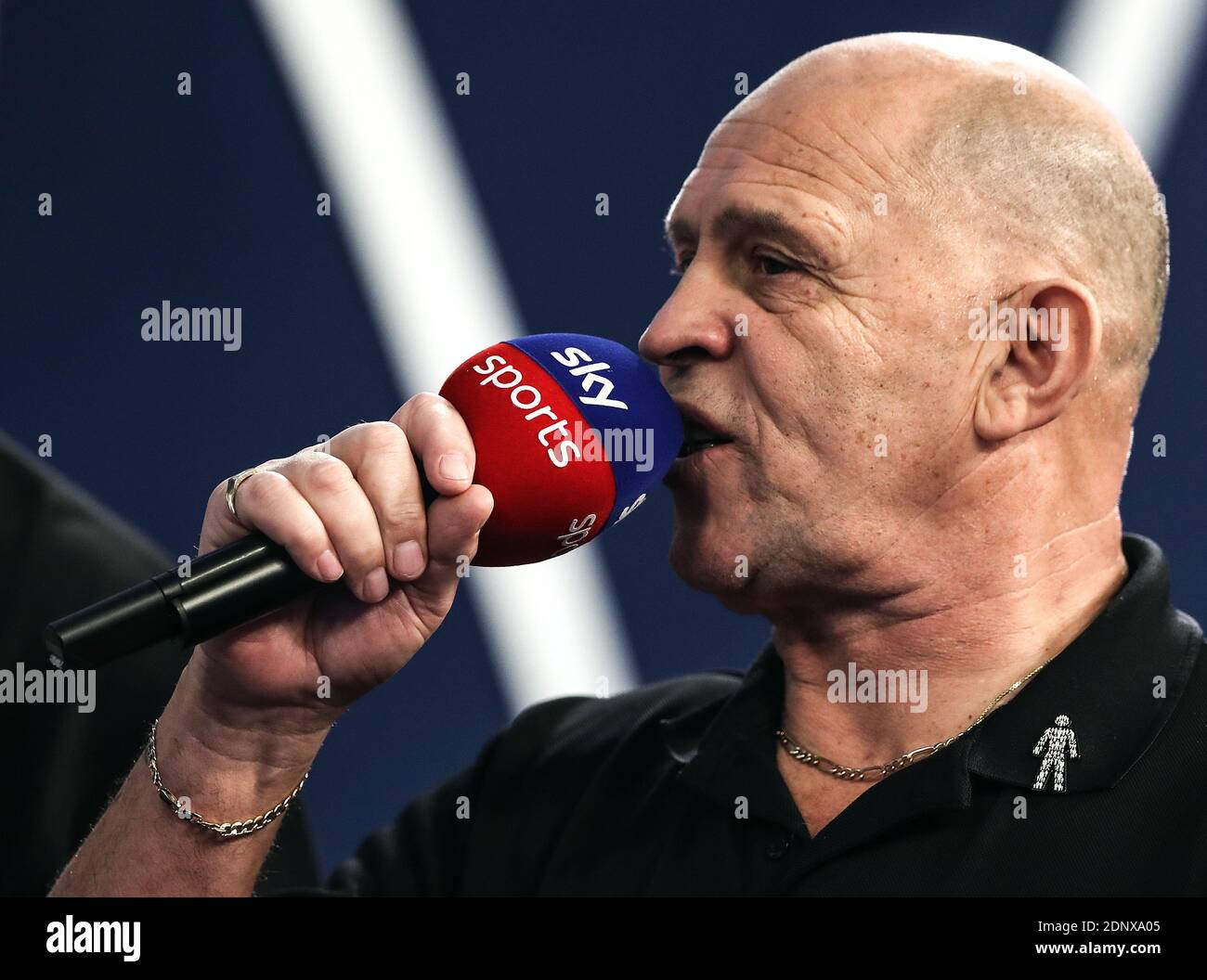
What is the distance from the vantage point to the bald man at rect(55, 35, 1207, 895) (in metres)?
1.39

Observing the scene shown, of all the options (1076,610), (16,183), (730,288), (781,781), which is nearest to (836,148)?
(730,288)

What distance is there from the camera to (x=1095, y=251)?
153 centimetres

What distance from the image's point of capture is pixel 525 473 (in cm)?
124

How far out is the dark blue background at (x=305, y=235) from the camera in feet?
8.63

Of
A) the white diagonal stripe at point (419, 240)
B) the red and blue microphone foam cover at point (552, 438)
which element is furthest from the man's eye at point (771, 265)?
the white diagonal stripe at point (419, 240)

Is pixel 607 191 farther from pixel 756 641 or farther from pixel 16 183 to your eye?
Answer: pixel 16 183

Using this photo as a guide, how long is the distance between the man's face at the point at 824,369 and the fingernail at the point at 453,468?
391 millimetres

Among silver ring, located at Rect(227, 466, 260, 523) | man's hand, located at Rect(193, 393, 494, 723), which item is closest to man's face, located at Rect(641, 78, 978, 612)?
man's hand, located at Rect(193, 393, 494, 723)

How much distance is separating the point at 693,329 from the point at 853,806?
51 centimetres

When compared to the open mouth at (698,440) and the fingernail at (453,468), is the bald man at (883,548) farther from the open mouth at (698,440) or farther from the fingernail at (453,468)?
the fingernail at (453,468)

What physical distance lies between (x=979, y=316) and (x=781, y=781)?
1.71 feet

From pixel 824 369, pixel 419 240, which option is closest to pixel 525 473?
pixel 824 369

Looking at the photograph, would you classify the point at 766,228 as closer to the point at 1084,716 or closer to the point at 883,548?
the point at 883,548

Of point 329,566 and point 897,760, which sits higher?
point 329,566
